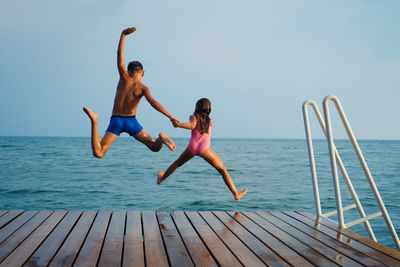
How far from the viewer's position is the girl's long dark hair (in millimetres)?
4879

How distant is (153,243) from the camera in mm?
3971

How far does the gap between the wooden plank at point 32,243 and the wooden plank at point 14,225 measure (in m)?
0.24

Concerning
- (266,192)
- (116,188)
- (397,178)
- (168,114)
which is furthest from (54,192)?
(397,178)

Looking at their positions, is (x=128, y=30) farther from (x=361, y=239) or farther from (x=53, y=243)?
A: (x=361, y=239)

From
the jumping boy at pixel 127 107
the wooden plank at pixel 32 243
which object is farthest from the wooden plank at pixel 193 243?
the wooden plank at pixel 32 243

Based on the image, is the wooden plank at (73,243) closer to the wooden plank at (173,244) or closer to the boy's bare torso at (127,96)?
the wooden plank at (173,244)

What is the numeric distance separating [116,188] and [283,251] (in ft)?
50.1

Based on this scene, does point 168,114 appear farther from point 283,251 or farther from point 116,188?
point 116,188

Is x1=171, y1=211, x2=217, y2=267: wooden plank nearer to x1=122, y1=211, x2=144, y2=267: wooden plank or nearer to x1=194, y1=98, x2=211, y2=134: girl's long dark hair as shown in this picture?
x1=122, y1=211, x2=144, y2=267: wooden plank

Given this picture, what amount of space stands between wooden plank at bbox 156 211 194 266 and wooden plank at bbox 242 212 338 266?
1.04m

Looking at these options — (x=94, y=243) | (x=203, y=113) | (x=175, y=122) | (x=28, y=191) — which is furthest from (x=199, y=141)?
(x=28, y=191)

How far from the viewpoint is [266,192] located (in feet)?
58.5

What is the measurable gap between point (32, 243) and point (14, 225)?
88 centimetres

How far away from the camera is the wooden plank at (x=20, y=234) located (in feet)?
12.1
